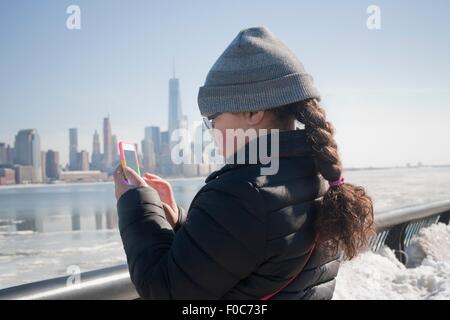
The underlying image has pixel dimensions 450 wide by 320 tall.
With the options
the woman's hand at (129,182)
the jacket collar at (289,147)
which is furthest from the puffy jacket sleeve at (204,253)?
the woman's hand at (129,182)

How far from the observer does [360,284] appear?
3891 mm

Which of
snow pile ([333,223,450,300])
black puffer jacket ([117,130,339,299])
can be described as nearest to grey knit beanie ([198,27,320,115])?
black puffer jacket ([117,130,339,299])

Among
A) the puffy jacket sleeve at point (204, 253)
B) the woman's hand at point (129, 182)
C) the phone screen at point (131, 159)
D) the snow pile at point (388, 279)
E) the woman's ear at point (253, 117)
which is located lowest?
the snow pile at point (388, 279)

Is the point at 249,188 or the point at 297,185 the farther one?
the point at 297,185

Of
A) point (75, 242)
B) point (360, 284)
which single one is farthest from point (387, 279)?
point (75, 242)

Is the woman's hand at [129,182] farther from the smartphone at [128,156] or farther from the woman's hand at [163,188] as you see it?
the woman's hand at [163,188]

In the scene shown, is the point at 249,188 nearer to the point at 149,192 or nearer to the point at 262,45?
the point at 149,192

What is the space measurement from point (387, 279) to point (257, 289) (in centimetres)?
331

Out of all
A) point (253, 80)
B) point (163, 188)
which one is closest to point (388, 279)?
point (163, 188)

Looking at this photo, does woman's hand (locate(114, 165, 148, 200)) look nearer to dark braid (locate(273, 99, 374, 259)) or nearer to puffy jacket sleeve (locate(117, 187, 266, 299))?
puffy jacket sleeve (locate(117, 187, 266, 299))

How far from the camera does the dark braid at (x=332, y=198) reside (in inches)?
51.3

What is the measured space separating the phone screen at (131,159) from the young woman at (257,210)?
0.12 meters

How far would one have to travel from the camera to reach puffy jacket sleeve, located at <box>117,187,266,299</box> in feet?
3.78

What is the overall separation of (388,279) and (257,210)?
3.43m
